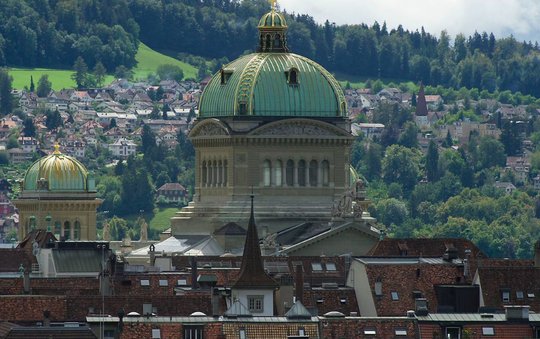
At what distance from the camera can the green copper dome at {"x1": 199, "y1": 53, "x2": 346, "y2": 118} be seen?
15638 cm

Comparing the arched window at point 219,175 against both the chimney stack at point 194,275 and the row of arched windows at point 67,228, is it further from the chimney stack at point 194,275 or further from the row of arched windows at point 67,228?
the chimney stack at point 194,275

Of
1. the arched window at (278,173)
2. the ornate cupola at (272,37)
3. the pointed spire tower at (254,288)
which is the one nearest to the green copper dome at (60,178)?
the ornate cupola at (272,37)

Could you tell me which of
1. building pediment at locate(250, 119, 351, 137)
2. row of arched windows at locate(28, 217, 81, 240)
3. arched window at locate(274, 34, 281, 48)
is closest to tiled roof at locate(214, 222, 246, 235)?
building pediment at locate(250, 119, 351, 137)

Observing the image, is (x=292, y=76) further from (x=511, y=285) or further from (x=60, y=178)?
(x=511, y=285)

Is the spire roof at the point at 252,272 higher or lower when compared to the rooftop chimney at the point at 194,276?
higher

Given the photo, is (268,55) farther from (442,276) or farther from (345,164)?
(442,276)

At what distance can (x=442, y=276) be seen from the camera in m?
114

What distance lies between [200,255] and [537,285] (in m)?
36.3

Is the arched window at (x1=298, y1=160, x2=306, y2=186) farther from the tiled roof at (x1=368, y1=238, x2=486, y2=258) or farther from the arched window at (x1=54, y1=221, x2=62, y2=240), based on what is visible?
the tiled roof at (x1=368, y1=238, x2=486, y2=258)

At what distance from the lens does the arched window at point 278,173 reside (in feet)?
515

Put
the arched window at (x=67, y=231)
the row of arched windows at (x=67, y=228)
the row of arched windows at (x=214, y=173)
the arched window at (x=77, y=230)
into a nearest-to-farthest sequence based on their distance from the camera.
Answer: the row of arched windows at (x=214, y=173) → the arched window at (x=67, y=231) → the row of arched windows at (x=67, y=228) → the arched window at (x=77, y=230)

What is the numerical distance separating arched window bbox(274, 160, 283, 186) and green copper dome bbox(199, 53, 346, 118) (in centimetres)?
220

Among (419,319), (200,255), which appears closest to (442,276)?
(419,319)


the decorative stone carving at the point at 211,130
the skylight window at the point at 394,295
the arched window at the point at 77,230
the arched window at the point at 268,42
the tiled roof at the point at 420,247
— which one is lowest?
the arched window at the point at 77,230
